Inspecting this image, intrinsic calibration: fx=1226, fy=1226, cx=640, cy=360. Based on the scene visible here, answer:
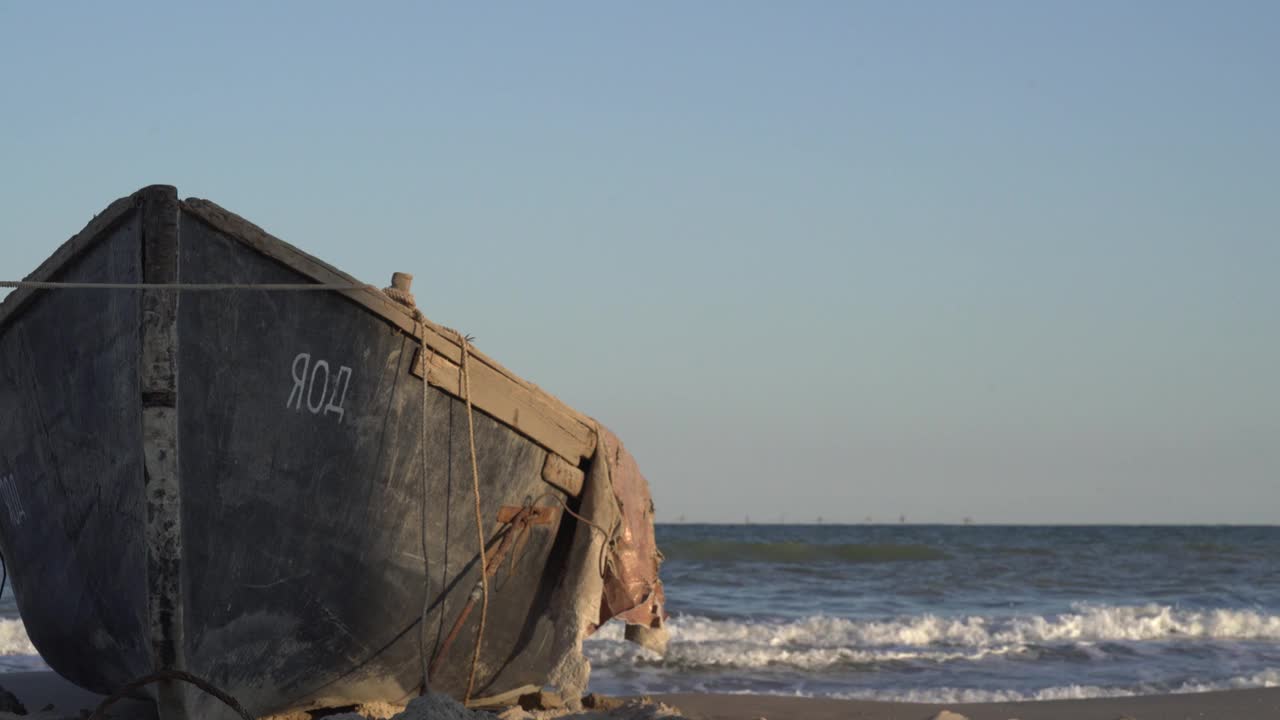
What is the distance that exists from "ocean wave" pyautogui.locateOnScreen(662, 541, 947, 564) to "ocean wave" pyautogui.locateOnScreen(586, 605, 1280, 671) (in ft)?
40.3

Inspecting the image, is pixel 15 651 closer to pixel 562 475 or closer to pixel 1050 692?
pixel 562 475

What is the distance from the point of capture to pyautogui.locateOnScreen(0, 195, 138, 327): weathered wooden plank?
4.23m

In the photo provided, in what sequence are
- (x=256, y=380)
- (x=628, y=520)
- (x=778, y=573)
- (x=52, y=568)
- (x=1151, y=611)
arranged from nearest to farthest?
(x=256, y=380)
(x=52, y=568)
(x=628, y=520)
(x=1151, y=611)
(x=778, y=573)

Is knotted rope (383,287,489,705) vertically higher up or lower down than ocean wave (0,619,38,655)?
higher up

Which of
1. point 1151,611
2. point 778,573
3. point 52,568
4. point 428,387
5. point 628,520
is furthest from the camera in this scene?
point 778,573

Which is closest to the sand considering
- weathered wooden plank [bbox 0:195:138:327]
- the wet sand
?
the wet sand

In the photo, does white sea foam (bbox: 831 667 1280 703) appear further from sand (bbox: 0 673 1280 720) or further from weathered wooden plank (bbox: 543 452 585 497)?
weathered wooden plank (bbox: 543 452 585 497)

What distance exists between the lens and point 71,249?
4504mm

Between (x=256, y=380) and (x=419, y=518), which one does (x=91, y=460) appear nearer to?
(x=256, y=380)

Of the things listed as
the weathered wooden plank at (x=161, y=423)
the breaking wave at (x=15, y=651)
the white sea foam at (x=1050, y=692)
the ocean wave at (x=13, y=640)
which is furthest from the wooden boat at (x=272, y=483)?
the ocean wave at (x=13, y=640)

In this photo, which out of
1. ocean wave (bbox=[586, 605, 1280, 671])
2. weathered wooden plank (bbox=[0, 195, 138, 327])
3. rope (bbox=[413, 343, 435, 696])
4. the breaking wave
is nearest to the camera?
weathered wooden plank (bbox=[0, 195, 138, 327])

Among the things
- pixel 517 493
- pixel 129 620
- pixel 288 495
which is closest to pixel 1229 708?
pixel 517 493

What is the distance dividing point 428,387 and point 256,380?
0.67 meters

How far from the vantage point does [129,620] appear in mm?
4527
